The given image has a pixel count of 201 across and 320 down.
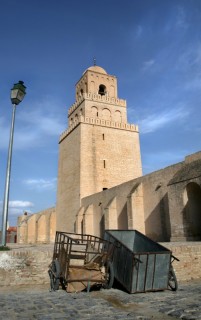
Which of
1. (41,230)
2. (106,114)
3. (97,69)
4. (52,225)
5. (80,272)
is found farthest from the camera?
(97,69)

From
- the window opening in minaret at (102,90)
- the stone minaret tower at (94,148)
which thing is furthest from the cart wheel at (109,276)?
the window opening in minaret at (102,90)

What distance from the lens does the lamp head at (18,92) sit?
8195 millimetres

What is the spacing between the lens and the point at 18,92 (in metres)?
8.22

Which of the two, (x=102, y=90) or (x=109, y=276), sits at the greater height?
(x=102, y=90)

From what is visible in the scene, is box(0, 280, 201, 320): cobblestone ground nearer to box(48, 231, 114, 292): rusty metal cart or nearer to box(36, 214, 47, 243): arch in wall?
box(48, 231, 114, 292): rusty metal cart

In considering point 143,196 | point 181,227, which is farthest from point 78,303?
point 143,196

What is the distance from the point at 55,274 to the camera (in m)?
5.85

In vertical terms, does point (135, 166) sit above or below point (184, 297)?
above

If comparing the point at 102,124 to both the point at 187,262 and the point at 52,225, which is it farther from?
the point at 187,262

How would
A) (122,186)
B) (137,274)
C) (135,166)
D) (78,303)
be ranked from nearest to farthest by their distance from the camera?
(78,303) → (137,274) → (122,186) → (135,166)

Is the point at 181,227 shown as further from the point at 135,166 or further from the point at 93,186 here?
the point at 135,166

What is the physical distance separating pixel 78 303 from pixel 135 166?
942 inches

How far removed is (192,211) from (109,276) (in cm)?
776

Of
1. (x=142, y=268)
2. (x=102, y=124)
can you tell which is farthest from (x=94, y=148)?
(x=142, y=268)
